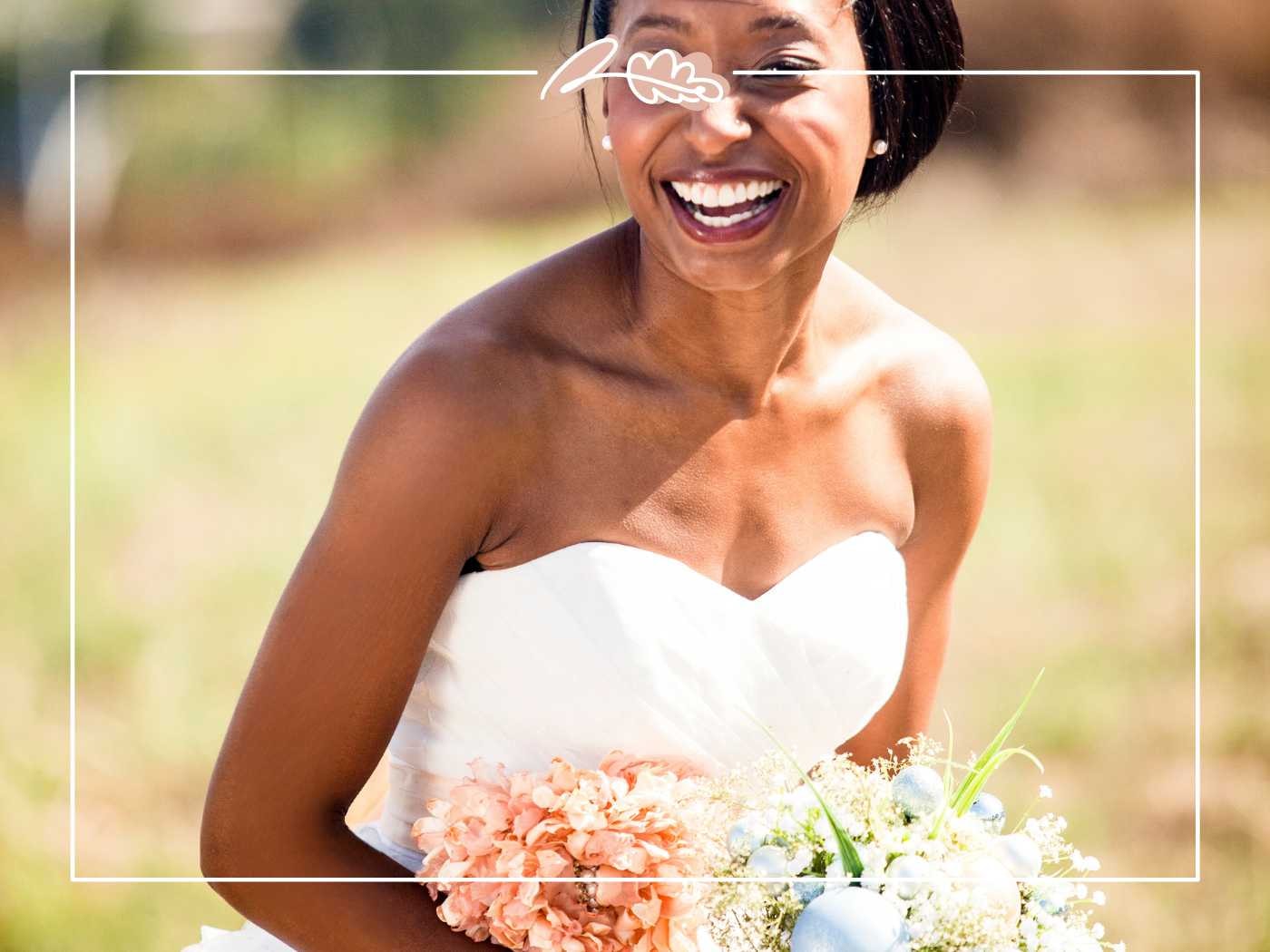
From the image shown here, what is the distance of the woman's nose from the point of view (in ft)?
5.46

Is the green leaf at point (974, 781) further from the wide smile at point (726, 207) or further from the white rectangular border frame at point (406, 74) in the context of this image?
the wide smile at point (726, 207)

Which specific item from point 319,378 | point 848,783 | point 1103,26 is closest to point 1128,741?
point 848,783

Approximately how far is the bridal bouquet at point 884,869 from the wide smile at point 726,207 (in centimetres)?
62

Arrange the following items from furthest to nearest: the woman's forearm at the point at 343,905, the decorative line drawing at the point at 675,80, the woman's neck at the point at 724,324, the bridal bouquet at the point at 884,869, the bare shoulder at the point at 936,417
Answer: the bare shoulder at the point at 936,417, the woman's neck at the point at 724,324, the woman's forearm at the point at 343,905, the decorative line drawing at the point at 675,80, the bridal bouquet at the point at 884,869

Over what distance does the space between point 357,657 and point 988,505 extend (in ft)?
3.62

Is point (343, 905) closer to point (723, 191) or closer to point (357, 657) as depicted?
point (357, 657)

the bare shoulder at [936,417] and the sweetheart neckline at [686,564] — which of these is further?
the bare shoulder at [936,417]

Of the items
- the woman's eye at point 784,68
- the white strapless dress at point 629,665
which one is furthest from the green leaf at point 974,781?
the woman's eye at point 784,68

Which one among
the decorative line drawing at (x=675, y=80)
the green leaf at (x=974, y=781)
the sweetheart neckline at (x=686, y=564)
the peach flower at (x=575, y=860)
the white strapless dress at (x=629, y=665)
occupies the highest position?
the decorative line drawing at (x=675, y=80)

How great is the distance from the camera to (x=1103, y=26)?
204 centimetres

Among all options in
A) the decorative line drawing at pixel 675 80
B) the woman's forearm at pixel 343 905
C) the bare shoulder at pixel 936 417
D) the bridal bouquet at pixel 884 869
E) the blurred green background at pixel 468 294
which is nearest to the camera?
the bridal bouquet at pixel 884 869

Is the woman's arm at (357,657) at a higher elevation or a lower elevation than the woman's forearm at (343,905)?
higher

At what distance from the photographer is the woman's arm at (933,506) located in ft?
7.00

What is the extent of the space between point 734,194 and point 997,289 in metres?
0.84
